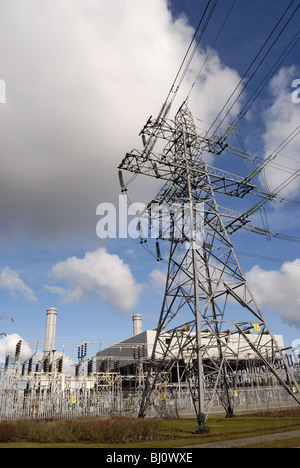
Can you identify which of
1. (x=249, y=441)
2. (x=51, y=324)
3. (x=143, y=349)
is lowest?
(x=249, y=441)

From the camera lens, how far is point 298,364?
2154 inches

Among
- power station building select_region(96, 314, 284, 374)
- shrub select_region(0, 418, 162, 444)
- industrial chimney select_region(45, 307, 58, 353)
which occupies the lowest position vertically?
shrub select_region(0, 418, 162, 444)

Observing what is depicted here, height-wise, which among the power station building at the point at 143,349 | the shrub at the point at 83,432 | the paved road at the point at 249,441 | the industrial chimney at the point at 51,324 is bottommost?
the paved road at the point at 249,441

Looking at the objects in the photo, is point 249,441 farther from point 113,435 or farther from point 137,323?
point 137,323

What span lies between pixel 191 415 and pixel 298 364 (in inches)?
1456

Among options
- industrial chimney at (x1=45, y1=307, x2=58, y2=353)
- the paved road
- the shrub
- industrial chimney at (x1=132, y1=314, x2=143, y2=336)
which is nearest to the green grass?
the shrub

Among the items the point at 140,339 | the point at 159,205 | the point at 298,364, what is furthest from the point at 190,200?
the point at 298,364

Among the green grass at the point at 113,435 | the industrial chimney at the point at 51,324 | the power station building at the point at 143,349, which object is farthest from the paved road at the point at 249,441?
the industrial chimney at the point at 51,324

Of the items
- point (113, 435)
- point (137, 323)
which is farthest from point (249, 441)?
point (137, 323)

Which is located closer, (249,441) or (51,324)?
(249,441)

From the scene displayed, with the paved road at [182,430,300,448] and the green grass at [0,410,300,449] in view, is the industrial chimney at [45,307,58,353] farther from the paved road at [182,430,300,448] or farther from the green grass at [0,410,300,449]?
the paved road at [182,430,300,448]

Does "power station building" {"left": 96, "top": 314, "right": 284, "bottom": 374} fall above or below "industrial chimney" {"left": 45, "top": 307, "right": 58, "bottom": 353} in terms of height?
below

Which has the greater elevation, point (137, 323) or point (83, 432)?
point (137, 323)

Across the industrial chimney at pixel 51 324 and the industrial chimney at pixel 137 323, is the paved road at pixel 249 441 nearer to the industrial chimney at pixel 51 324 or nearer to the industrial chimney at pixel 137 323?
the industrial chimney at pixel 51 324
